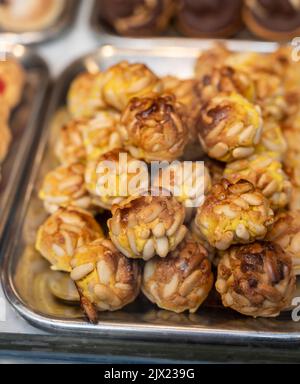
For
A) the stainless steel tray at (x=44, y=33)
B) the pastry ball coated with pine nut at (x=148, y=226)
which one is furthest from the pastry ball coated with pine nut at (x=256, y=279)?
the stainless steel tray at (x=44, y=33)

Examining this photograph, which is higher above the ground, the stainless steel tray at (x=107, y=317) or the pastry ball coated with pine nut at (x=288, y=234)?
the pastry ball coated with pine nut at (x=288, y=234)

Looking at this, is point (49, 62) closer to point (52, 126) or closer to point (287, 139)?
point (52, 126)

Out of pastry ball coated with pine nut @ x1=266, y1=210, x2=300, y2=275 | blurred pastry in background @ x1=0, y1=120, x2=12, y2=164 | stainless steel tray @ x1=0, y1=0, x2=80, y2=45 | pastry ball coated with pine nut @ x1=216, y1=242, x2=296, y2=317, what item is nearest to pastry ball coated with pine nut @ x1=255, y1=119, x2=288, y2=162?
pastry ball coated with pine nut @ x1=266, y1=210, x2=300, y2=275

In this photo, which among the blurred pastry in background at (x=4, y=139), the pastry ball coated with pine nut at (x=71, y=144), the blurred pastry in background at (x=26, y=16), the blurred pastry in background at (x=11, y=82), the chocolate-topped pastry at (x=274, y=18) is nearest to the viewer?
the pastry ball coated with pine nut at (x=71, y=144)

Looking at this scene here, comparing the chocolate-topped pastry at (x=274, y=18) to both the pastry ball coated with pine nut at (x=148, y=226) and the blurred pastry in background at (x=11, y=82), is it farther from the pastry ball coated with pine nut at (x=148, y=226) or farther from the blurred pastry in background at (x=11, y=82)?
the pastry ball coated with pine nut at (x=148, y=226)

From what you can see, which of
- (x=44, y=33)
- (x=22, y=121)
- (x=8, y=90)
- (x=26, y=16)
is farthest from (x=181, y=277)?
(x=26, y=16)

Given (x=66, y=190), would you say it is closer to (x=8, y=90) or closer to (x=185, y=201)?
(x=185, y=201)

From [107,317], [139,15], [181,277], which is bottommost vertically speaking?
[107,317]
